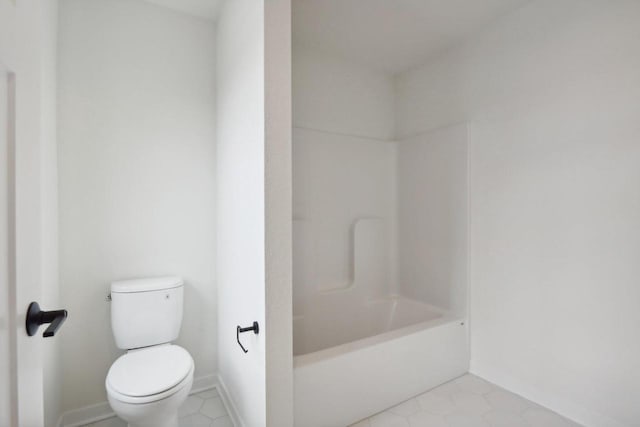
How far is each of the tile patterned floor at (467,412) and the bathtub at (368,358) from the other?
0.20ft

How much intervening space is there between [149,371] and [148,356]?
15 centimetres

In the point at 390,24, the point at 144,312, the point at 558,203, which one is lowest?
the point at 144,312

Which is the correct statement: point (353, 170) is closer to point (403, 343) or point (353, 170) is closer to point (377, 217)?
Result: point (377, 217)

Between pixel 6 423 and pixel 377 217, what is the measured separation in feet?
8.37

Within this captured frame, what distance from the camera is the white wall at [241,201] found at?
139 cm

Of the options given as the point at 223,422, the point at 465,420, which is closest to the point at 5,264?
the point at 223,422

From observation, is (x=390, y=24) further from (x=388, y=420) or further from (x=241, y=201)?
(x=388, y=420)

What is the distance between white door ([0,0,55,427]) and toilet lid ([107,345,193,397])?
2.27 ft

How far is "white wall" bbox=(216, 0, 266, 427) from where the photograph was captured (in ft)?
4.56

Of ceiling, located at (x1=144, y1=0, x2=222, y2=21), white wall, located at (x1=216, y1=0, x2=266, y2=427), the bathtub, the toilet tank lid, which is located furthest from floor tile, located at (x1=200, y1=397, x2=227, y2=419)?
ceiling, located at (x1=144, y1=0, x2=222, y2=21)

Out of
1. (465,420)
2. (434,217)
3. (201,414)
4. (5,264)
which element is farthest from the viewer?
(434,217)

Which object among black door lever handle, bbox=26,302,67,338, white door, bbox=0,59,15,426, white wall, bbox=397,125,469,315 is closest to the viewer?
white door, bbox=0,59,15,426

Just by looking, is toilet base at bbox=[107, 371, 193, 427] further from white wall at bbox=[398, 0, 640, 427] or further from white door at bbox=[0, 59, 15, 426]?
white wall at bbox=[398, 0, 640, 427]

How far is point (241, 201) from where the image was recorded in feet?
5.36
